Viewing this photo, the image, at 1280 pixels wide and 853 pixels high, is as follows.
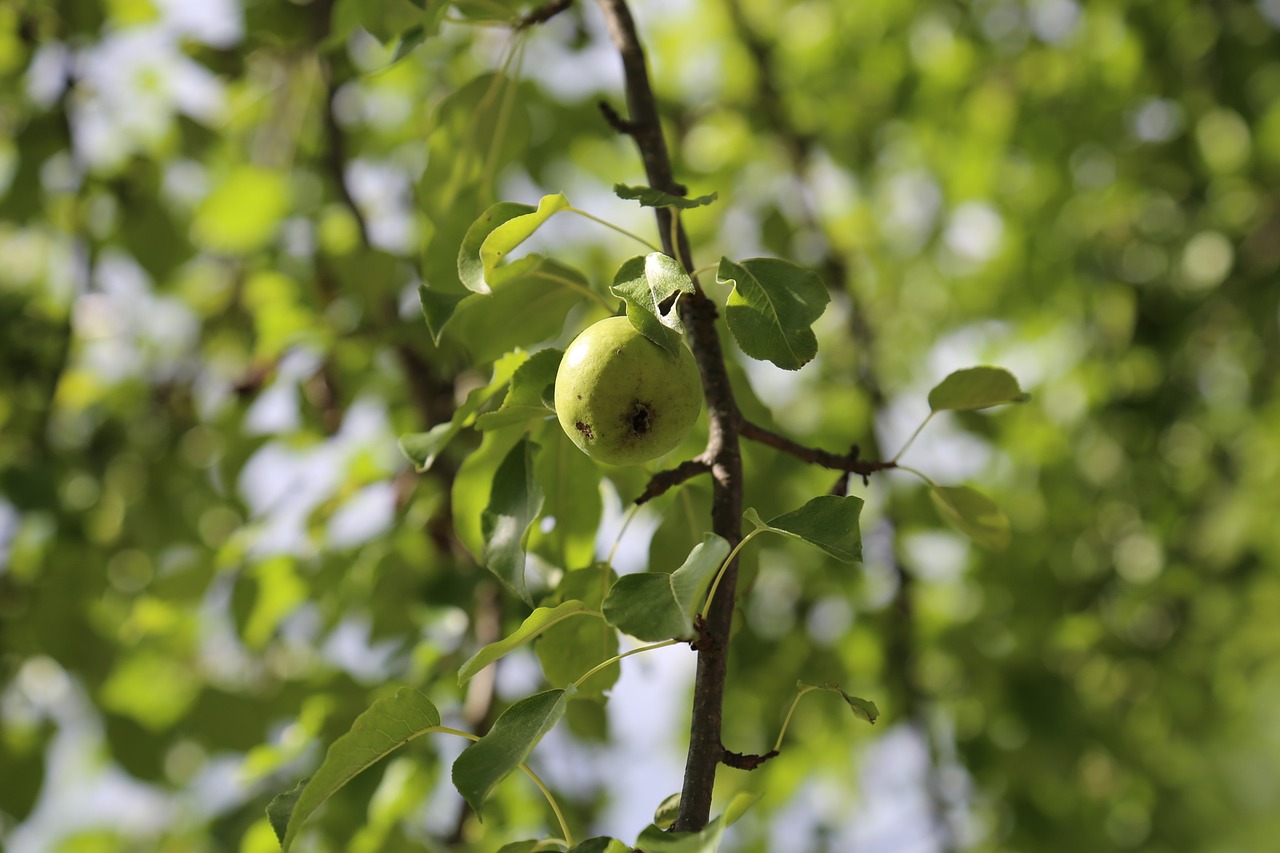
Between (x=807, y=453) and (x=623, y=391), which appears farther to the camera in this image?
(x=807, y=453)

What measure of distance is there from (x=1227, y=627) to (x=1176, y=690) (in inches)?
15.3

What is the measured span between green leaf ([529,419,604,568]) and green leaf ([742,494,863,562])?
0.33m

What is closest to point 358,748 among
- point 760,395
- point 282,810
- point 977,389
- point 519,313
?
point 282,810

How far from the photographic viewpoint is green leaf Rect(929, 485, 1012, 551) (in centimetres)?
113

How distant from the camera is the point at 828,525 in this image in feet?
2.60

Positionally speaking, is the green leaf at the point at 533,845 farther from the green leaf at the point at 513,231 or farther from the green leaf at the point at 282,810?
the green leaf at the point at 513,231

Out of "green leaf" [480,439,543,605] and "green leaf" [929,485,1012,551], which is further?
"green leaf" [929,485,1012,551]

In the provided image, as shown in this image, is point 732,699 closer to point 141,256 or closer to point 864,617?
point 864,617

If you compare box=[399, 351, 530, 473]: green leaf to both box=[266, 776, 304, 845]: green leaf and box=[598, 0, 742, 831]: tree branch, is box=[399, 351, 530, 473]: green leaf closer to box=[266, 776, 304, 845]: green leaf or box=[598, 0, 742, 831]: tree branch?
box=[598, 0, 742, 831]: tree branch

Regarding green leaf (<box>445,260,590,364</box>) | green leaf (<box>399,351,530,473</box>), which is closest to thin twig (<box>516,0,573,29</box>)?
green leaf (<box>445,260,590,364</box>)

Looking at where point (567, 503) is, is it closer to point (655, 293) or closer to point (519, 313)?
point (519, 313)

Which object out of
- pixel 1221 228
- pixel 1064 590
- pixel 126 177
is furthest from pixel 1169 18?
pixel 126 177

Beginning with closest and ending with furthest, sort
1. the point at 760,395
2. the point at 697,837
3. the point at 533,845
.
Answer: the point at 697,837 < the point at 533,845 < the point at 760,395

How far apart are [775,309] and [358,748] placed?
17.9 inches
